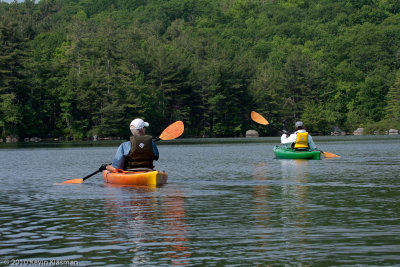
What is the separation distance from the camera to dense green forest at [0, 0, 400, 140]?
90938 millimetres

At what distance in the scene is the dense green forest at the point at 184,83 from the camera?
9094cm

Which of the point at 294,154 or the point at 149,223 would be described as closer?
the point at 149,223

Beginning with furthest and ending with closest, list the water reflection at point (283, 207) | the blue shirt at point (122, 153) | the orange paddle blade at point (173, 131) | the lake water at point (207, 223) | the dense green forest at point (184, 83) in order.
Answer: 1. the dense green forest at point (184, 83)
2. the orange paddle blade at point (173, 131)
3. the blue shirt at point (122, 153)
4. the water reflection at point (283, 207)
5. the lake water at point (207, 223)

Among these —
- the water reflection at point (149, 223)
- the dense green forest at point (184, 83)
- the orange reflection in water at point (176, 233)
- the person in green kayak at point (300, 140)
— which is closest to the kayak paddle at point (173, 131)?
the water reflection at point (149, 223)

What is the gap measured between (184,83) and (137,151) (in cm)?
8644

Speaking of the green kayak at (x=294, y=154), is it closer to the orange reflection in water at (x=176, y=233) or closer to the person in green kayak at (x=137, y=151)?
the person in green kayak at (x=137, y=151)

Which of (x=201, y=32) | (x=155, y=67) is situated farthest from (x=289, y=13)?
(x=155, y=67)

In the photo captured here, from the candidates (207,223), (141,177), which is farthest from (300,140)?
(207,223)

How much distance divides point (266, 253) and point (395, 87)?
111 metres

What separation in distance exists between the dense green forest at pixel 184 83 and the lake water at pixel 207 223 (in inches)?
2576

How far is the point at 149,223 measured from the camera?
13398mm

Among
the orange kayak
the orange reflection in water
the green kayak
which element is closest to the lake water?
the orange reflection in water

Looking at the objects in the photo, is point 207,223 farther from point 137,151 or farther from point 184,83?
point 184,83

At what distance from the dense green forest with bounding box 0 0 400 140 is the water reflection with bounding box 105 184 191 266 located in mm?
67302
